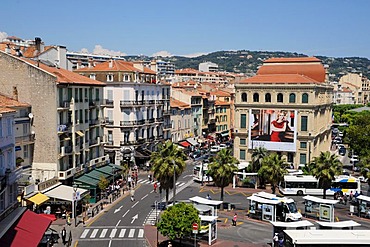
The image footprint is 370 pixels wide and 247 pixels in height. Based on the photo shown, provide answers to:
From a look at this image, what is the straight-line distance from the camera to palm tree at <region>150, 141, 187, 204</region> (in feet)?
155

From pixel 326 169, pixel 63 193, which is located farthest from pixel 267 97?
pixel 63 193

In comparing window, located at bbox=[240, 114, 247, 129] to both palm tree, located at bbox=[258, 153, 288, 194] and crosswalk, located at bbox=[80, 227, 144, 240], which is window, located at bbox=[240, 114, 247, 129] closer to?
palm tree, located at bbox=[258, 153, 288, 194]

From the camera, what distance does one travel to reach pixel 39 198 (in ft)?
152

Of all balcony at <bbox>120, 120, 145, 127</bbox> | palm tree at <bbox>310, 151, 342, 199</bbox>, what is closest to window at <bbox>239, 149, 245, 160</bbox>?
balcony at <bbox>120, 120, 145, 127</bbox>

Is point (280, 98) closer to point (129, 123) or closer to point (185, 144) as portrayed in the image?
point (129, 123)

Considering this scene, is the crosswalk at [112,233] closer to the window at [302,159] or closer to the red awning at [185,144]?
the window at [302,159]

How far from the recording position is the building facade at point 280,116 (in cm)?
7838

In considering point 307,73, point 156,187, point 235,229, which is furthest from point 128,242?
point 307,73

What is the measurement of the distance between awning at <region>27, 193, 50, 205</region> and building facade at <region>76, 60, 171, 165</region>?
32.1 m

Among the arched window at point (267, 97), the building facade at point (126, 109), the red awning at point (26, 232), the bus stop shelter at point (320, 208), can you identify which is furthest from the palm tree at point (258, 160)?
the red awning at point (26, 232)

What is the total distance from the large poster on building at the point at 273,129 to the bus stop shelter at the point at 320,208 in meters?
27.8

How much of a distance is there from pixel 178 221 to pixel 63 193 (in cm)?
1880

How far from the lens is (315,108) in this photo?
258ft

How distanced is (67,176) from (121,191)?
1108cm
